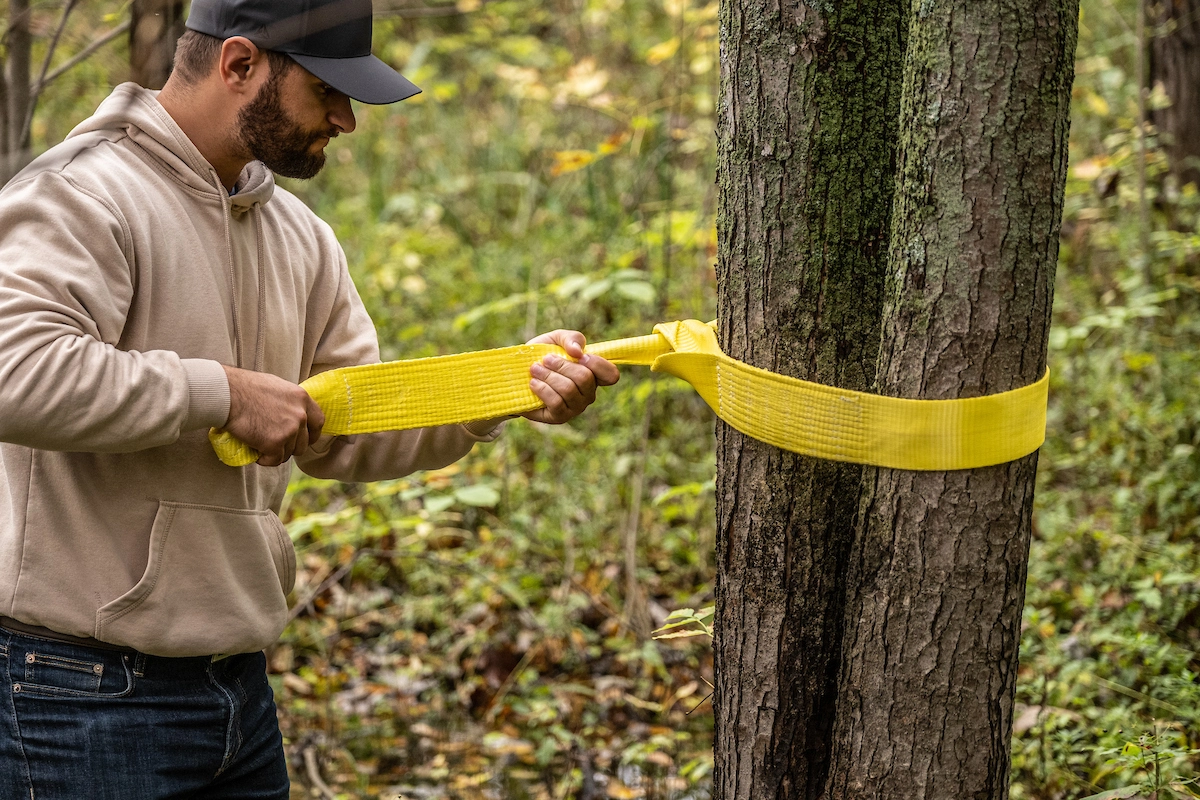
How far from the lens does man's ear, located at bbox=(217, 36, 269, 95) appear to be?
6.01 ft

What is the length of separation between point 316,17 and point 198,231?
17.4 inches

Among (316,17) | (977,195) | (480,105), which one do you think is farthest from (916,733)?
(480,105)

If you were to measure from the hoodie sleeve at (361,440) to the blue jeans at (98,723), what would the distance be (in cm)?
51

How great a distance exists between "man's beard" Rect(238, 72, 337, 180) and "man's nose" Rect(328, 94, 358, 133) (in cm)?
2

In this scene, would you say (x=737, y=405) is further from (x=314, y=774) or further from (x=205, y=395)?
(x=314, y=774)

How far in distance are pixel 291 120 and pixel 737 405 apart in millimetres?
969

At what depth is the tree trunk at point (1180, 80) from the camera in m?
5.05

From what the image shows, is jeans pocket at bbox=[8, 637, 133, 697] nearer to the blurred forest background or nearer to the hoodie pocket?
the hoodie pocket

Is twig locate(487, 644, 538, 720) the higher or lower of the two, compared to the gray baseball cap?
lower

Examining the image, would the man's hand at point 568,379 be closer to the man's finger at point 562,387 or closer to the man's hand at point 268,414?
the man's finger at point 562,387

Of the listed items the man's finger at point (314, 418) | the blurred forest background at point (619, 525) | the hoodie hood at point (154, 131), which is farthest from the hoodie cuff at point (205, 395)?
the blurred forest background at point (619, 525)

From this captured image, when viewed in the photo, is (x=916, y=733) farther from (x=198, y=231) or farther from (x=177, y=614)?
(x=198, y=231)

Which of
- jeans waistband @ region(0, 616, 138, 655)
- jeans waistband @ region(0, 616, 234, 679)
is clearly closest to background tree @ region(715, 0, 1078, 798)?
jeans waistband @ region(0, 616, 234, 679)

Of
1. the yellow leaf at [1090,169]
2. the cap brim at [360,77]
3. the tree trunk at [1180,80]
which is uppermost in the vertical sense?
the tree trunk at [1180,80]
